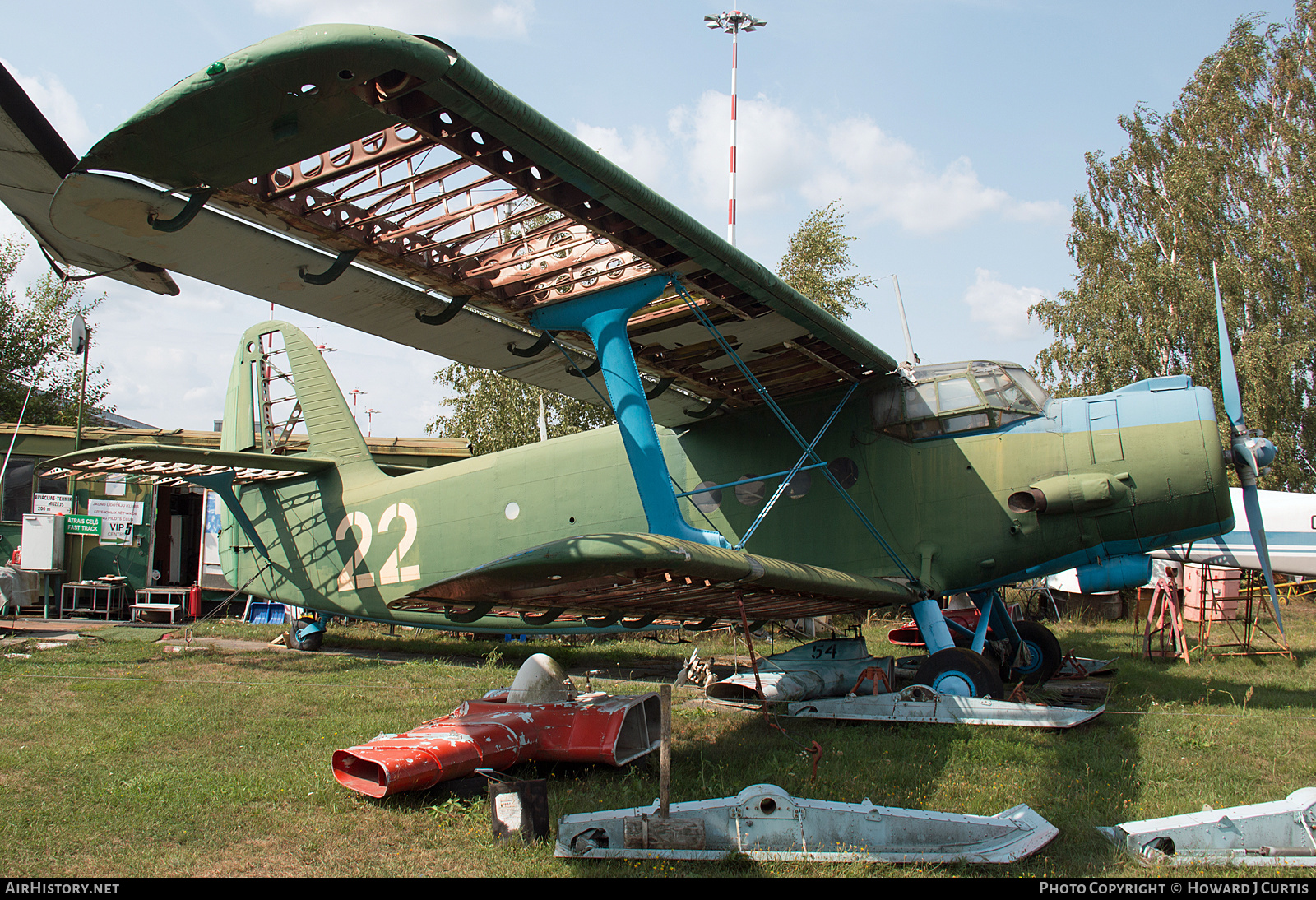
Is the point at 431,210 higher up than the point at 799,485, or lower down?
higher up

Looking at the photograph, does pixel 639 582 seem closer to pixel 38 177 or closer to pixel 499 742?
pixel 499 742

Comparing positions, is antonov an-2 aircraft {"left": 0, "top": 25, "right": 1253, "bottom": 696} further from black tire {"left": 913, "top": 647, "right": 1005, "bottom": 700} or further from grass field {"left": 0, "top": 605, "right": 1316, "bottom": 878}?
grass field {"left": 0, "top": 605, "right": 1316, "bottom": 878}

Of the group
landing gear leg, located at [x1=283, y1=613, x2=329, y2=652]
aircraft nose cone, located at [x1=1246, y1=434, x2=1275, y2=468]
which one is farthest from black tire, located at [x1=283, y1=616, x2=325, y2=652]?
aircraft nose cone, located at [x1=1246, y1=434, x2=1275, y2=468]

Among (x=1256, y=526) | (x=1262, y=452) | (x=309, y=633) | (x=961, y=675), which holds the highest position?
(x=1262, y=452)

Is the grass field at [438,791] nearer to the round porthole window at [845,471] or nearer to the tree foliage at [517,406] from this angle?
the round porthole window at [845,471]

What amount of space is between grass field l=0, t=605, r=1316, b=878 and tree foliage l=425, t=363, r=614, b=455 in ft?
52.6

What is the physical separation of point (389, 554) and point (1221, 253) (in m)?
26.2

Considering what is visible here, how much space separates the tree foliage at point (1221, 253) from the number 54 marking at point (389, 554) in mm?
21633

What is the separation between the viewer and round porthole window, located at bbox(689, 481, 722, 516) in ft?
30.8

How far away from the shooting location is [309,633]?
12.7 metres

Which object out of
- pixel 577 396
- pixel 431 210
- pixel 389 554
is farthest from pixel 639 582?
pixel 389 554

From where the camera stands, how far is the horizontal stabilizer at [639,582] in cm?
454

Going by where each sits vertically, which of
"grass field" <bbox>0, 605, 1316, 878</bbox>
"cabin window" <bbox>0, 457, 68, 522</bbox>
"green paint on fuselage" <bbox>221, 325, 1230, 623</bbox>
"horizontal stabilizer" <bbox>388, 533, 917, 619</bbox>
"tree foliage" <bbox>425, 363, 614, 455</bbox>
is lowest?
"grass field" <bbox>0, 605, 1316, 878</bbox>
